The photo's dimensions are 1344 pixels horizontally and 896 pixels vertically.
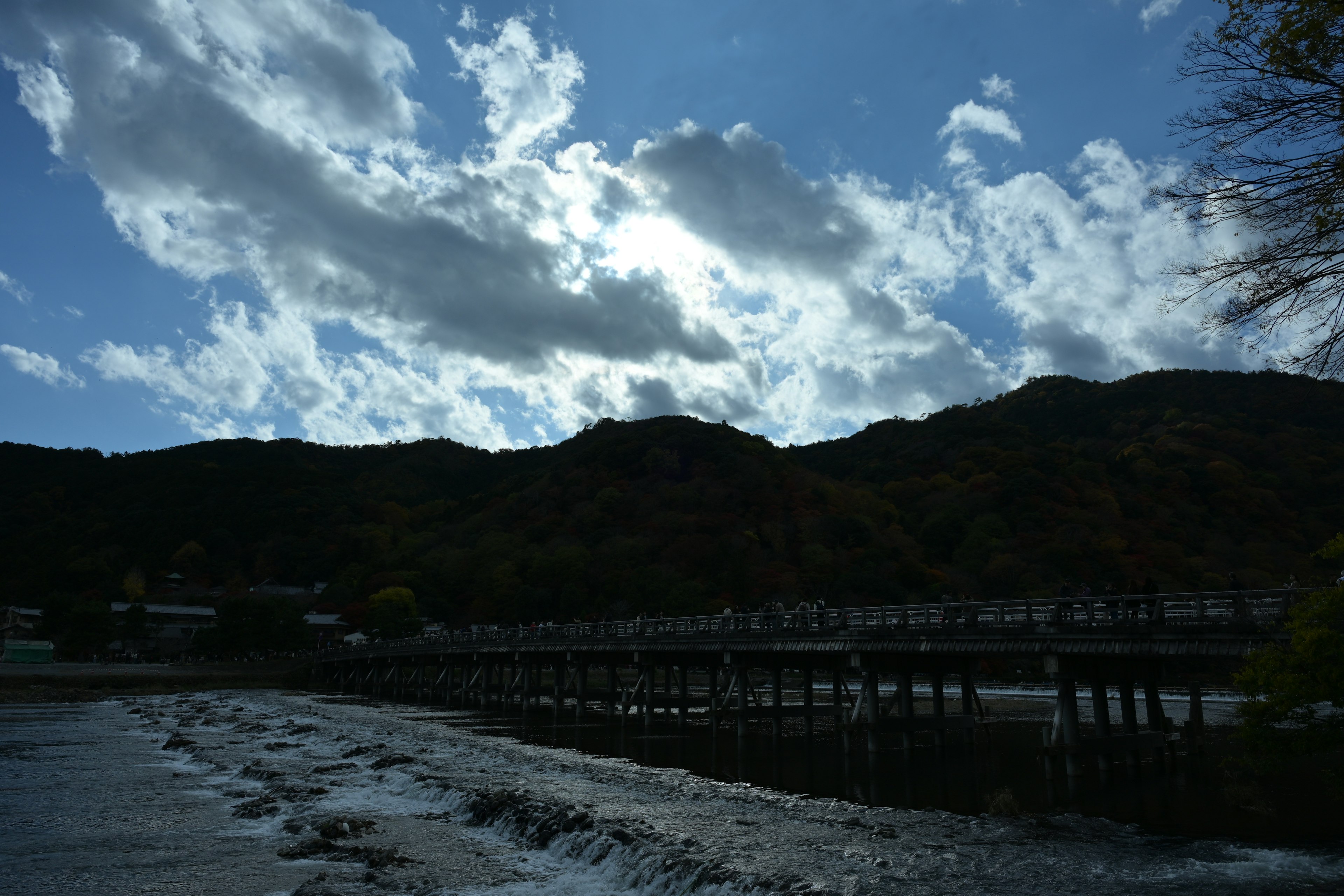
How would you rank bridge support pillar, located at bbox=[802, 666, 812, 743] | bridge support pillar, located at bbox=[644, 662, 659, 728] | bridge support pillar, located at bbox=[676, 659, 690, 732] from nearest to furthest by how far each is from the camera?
bridge support pillar, located at bbox=[802, 666, 812, 743] → bridge support pillar, located at bbox=[644, 662, 659, 728] → bridge support pillar, located at bbox=[676, 659, 690, 732]

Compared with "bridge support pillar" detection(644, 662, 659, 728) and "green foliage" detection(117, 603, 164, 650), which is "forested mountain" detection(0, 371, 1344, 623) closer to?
"green foliage" detection(117, 603, 164, 650)

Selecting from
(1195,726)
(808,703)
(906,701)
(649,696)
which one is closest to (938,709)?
(906,701)

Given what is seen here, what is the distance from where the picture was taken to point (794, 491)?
97.1 m

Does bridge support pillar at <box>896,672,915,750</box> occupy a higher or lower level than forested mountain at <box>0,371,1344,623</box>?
lower

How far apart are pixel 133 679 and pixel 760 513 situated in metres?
62.1

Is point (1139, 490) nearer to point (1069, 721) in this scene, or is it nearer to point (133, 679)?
point (1069, 721)

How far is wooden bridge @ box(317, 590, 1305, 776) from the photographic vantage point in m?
16.0

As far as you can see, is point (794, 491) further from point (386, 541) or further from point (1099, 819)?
point (1099, 819)

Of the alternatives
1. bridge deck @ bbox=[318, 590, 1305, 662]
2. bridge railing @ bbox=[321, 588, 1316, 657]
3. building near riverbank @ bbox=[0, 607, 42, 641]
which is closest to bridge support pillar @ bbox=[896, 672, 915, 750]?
bridge deck @ bbox=[318, 590, 1305, 662]

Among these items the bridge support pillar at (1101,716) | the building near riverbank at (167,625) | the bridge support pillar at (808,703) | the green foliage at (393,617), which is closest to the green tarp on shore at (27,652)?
the building near riverbank at (167,625)

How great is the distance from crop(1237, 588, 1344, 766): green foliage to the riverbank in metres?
61.9

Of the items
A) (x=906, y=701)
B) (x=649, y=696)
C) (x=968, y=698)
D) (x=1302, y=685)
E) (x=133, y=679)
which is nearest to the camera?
(x=1302, y=685)

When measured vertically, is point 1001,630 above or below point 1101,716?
above

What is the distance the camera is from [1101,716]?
1906cm
